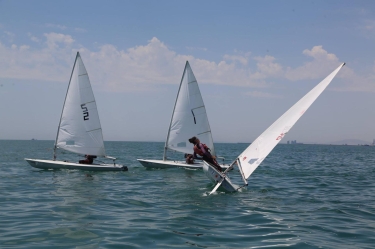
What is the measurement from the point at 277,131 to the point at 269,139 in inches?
17.2

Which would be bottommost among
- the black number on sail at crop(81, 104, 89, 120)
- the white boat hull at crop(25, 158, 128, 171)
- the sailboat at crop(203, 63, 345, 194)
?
the white boat hull at crop(25, 158, 128, 171)

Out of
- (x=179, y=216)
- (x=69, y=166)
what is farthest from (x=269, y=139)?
(x=69, y=166)

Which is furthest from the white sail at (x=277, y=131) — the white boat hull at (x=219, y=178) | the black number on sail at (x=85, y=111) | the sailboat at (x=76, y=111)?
the black number on sail at (x=85, y=111)

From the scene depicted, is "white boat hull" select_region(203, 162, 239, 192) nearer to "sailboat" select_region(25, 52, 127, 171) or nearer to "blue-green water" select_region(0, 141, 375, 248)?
"blue-green water" select_region(0, 141, 375, 248)

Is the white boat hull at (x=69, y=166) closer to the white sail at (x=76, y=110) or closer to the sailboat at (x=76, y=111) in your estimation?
the sailboat at (x=76, y=111)

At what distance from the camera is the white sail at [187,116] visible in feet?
94.4

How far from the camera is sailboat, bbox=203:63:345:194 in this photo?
15.2 meters

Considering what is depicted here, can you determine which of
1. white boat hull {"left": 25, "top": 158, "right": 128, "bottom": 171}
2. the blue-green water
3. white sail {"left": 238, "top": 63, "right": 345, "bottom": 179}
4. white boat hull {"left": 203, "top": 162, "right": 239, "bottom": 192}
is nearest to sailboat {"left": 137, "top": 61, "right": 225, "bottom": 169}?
white boat hull {"left": 25, "top": 158, "right": 128, "bottom": 171}

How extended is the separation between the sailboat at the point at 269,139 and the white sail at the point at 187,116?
1244 cm

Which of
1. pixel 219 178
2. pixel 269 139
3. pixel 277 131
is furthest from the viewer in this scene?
pixel 219 178

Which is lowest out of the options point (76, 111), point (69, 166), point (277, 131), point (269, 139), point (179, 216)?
point (179, 216)

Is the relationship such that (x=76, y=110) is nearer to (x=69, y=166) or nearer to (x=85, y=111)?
(x=85, y=111)

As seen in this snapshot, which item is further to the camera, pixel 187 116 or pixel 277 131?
pixel 187 116

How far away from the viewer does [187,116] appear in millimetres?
28906
